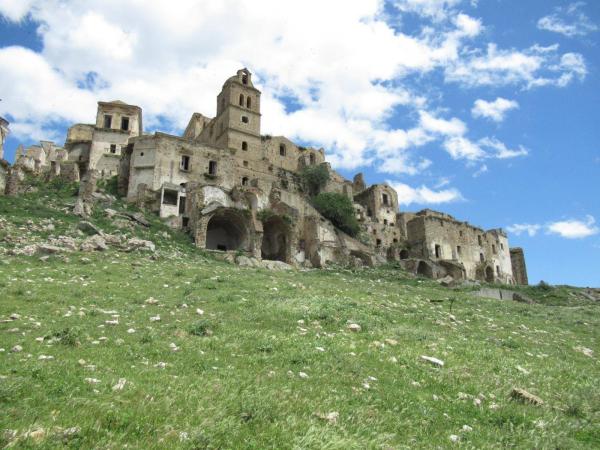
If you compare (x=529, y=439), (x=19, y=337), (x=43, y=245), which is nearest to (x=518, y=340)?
(x=529, y=439)

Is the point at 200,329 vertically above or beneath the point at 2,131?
beneath

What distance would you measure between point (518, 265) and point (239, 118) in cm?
5436

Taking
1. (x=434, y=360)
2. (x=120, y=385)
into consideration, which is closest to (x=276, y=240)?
(x=434, y=360)

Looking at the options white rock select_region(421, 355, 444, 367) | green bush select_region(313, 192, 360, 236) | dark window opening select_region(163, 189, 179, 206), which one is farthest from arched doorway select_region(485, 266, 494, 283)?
white rock select_region(421, 355, 444, 367)

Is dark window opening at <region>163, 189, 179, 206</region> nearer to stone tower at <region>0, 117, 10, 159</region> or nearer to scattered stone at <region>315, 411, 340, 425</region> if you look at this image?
stone tower at <region>0, 117, 10, 159</region>

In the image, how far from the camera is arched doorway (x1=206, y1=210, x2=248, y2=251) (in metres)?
41.3

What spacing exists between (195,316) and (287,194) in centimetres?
3568

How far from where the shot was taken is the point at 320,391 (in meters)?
7.27

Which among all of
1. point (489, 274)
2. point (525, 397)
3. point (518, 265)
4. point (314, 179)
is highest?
point (314, 179)

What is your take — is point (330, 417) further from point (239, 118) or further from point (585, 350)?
point (239, 118)

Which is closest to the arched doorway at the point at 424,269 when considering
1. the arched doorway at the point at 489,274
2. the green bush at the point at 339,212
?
the green bush at the point at 339,212

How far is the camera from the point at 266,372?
7.99 metres

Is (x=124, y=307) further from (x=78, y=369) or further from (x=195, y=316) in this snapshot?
(x=78, y=369)

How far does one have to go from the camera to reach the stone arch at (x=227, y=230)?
41.0 m
